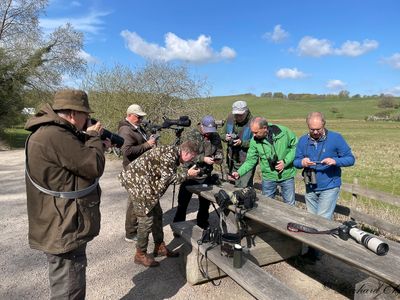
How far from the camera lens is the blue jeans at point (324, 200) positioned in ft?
15.0

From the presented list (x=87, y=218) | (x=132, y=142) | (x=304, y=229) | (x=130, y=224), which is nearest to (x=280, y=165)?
(x=304, y=229)

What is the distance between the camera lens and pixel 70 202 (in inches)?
A: 108

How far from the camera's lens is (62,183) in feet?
8.87

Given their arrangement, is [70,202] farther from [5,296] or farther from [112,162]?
[112,162]

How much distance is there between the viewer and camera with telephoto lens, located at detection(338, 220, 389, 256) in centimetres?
287

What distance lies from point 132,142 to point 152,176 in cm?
124

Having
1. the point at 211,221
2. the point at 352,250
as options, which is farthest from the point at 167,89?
the point at 352,250

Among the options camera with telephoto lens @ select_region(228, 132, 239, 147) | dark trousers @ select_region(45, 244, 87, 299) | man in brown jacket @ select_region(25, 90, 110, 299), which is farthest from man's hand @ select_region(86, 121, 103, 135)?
camera with telephoto lens @ select_region(228, 132, 239, 147)

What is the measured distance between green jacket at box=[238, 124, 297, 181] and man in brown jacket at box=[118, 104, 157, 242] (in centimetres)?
145

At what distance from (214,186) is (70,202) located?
9.37 feet

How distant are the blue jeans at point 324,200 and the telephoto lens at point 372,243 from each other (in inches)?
56.8

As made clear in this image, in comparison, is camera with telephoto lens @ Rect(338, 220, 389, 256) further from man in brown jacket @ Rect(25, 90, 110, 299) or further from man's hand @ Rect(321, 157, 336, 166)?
man in brown jacket @ Rect(25, 90, 110, 299)

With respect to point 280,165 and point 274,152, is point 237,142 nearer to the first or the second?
point 274,152

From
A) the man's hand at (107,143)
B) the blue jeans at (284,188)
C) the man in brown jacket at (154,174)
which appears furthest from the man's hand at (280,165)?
the man's hand at (107,143)
